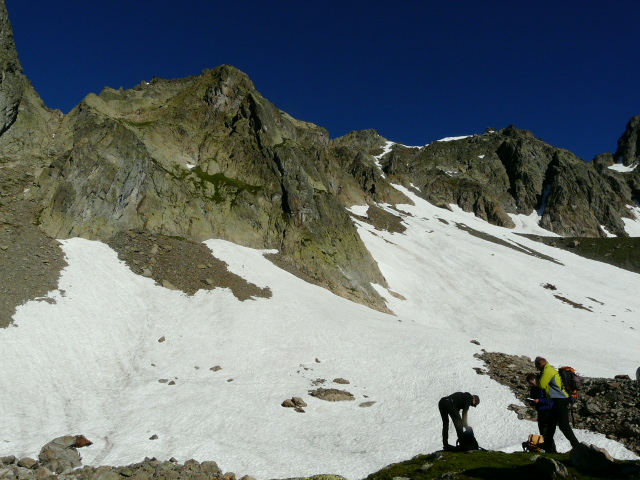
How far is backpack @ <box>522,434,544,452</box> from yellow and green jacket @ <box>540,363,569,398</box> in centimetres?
132

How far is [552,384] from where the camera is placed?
35.3 feet

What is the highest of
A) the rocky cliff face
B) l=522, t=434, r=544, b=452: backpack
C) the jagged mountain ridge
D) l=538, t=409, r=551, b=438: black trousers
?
the rocky cliff face

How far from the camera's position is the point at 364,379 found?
912 inches

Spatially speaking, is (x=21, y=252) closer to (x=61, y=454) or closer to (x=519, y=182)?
(x=61, y=454)

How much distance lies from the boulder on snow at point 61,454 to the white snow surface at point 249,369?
0.46m

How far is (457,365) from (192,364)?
52.7 feet

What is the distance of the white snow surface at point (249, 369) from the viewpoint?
49.2ft

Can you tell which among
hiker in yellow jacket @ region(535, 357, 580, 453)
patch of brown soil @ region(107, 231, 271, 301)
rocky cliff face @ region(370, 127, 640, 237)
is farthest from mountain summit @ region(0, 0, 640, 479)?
rocky cliff face @ region(370, 127, 640, 237)

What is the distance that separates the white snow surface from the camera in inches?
591

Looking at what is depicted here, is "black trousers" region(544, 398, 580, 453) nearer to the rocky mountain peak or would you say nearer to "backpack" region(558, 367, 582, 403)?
"backpack" region(558, 367, 582, 403)

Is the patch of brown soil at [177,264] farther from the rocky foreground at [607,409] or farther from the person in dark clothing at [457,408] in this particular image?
the person in dark clothing at [457,408]

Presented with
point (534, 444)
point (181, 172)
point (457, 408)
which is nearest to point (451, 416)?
point (457, 408)

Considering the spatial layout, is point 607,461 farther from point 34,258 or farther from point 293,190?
point 293,190

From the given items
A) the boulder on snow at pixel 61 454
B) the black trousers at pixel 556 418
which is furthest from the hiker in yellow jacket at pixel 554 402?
the boulder on snow at pixel 61 454
